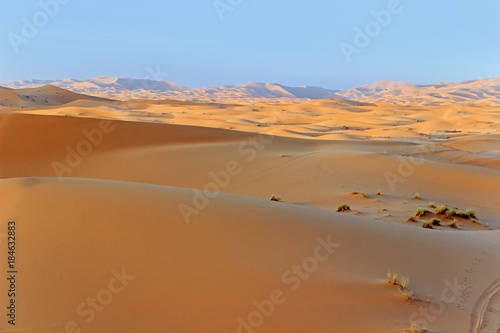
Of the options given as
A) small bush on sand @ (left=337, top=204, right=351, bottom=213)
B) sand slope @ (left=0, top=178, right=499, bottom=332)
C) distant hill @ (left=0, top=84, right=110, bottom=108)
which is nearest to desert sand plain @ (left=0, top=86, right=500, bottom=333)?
sand slope @ (left=0, top=178, right=499, bottom=332)

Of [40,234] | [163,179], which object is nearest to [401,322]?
[40,234]

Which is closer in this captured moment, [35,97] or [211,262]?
[211,262]

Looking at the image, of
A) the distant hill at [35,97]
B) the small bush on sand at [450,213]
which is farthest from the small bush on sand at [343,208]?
the distant hill at [35,97]

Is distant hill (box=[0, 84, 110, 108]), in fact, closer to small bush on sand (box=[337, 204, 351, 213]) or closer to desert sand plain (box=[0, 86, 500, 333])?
small bush on sand (box=[337, 204, 351, 213])

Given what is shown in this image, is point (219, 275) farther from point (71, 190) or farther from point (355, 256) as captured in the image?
point (71, 190)

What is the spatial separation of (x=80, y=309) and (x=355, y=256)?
3343 mm

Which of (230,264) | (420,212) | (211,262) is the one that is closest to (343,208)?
(420,212)

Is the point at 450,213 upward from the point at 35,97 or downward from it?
downward

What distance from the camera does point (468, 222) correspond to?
956 centimetres

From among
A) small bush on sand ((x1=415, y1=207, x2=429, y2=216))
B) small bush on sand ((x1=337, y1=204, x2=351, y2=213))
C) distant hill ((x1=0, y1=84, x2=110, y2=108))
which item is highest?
distant hill ((x1=0, y1=84, x2=110, y2=108))

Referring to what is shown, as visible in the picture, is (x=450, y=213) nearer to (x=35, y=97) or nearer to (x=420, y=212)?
(x=420, y=212)

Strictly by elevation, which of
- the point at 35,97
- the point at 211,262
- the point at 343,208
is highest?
the point at 35,97

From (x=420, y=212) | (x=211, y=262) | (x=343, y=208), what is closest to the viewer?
(x=211, y=262)

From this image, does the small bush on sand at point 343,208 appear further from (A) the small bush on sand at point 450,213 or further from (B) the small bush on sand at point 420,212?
(A) the small bush on sand at point 450,213
